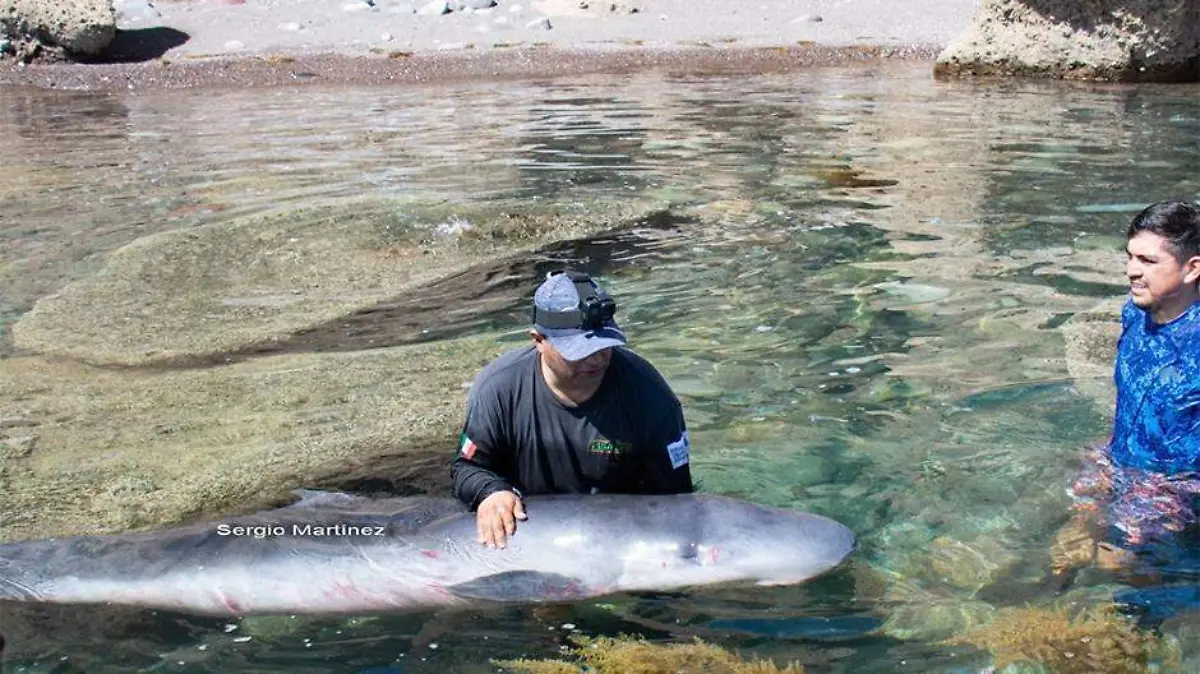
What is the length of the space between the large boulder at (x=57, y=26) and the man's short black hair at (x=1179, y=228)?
2151 cm

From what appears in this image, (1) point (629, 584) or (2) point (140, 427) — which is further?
(2) point (140, 427)

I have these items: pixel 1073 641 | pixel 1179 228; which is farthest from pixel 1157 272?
pixel 1073 641

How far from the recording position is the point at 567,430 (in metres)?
4.20

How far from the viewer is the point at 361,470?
514 centimetres

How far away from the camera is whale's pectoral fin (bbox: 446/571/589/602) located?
393cm

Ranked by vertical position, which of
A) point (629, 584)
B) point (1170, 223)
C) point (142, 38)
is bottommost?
point (629, 584)

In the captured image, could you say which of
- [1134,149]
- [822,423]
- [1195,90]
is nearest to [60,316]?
[822,423]

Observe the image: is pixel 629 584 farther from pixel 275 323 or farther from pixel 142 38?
pixel 142 38

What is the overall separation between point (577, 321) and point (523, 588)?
0.87 m

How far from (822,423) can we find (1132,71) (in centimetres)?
1471

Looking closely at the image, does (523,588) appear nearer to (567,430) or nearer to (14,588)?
(567,430)

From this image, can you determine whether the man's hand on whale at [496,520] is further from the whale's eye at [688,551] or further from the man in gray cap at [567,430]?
the whale's eye at [688,551]

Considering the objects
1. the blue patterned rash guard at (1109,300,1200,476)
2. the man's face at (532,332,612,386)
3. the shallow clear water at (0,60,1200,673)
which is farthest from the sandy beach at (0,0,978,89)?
the man's face at (532,332,612,386)

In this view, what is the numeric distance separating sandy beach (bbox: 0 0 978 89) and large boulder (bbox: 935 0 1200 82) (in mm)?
2660
